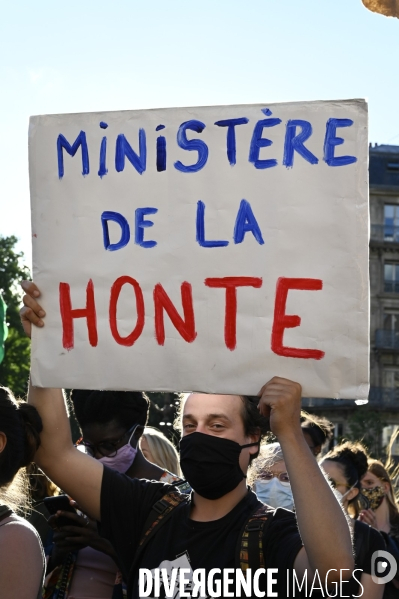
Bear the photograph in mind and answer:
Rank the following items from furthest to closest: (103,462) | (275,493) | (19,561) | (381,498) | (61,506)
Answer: (381,498)
(275,493)
(103,462)
(61,506)
(19,561)

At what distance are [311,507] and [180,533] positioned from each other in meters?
0.55

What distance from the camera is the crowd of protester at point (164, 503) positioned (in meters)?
2.67

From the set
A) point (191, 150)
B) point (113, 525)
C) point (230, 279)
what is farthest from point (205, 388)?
point (191, 150)

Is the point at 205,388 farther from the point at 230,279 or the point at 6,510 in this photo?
the point at 6,510

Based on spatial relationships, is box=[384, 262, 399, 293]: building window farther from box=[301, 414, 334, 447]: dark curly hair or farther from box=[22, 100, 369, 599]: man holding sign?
box=[22, 100, 369, 599]: man holding sign

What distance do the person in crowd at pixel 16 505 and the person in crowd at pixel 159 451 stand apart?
6.02 ft

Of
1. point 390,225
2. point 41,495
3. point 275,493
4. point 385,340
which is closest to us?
point 275,493

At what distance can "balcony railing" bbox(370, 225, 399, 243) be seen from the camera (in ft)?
183

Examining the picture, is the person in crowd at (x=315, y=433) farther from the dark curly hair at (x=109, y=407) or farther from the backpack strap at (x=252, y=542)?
the backpack strap at (x=252, y=542)

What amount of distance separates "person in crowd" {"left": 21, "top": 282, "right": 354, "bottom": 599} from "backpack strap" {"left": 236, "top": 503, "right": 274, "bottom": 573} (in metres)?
0.02

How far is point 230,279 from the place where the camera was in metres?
3.03

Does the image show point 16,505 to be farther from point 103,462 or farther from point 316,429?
point 316,429

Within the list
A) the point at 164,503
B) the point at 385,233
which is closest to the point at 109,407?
the point at 164,503

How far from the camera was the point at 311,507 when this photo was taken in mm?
2598
